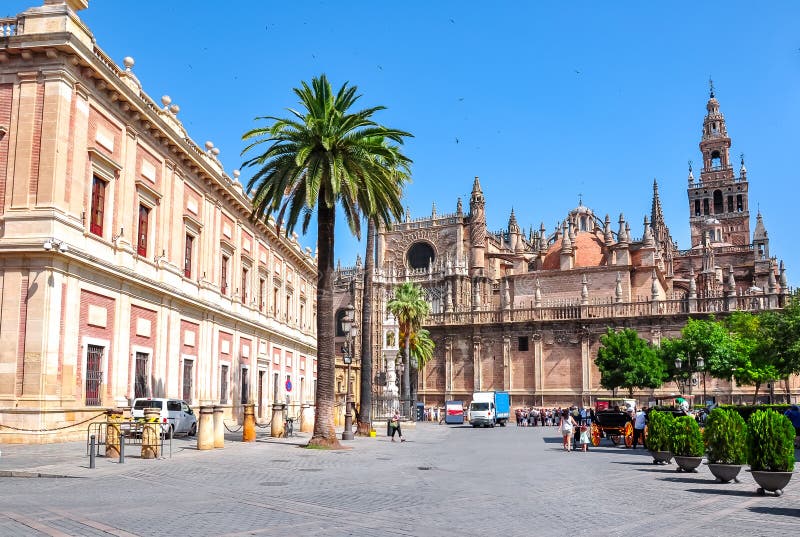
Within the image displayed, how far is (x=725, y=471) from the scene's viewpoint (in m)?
13.9

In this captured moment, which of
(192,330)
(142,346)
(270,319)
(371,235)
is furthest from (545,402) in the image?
(142,346)

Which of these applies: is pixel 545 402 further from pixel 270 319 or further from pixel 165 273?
pixel 165 273

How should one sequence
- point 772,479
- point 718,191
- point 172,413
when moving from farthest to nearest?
point 718,191 < point 172,413 < point 772,479

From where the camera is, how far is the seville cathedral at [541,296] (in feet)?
194

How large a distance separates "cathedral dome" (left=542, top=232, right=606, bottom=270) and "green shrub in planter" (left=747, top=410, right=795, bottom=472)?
200ft

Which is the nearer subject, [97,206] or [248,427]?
[97,206]

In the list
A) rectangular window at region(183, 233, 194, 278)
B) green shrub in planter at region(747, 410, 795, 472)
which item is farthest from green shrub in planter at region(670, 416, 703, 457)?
rectangular window at region(183, 233, 194, 278)

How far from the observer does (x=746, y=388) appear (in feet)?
178

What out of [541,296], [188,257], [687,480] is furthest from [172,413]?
[541,296]

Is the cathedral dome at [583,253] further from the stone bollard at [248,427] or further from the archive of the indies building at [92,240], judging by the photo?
the stone bollard at [248,427]

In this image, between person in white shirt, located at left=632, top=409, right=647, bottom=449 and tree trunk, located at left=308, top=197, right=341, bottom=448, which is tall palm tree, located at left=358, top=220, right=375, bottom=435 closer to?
tree trunk, located at left=308, top=197, right=341, bottom=448

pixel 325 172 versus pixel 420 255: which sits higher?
pixel 420 255

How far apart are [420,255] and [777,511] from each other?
2950 inches

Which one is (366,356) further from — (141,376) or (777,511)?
(777,511)
